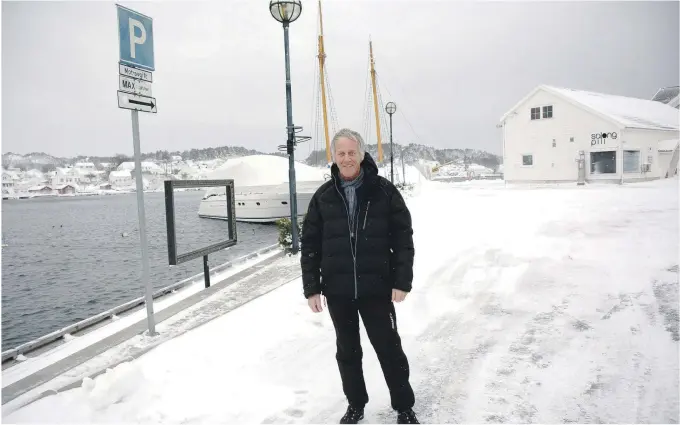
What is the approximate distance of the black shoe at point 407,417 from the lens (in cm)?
288

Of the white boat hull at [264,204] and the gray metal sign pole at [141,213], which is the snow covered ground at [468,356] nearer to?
the gray metal sign pole at [141,213]

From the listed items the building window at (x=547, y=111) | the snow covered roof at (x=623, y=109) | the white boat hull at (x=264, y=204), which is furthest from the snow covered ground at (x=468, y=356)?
the white boat hull at (x=264, y=204)

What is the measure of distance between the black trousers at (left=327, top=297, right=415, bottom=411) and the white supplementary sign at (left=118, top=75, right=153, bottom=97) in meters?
3.49

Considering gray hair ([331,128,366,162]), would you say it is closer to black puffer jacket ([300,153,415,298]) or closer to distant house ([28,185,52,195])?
black puffer jacket ([300,153,415,298])

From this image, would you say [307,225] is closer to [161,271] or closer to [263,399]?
[263,399]

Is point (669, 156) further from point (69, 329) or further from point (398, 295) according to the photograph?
point (69, 329)

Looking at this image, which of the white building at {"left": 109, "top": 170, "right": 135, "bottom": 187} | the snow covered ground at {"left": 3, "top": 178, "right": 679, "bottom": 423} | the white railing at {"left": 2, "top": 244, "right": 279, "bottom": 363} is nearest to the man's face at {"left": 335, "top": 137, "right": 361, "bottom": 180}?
the snow covered ground at {"left": 3, "top": 178, "right": 679, "bottom": 423}

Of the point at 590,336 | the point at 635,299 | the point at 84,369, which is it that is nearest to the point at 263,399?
the point at 84,369

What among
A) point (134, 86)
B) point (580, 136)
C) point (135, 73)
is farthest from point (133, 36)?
point (580, 136)

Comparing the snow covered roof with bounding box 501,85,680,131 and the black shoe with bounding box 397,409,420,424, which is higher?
the snow covered roof with bounding box 501,85,680,131

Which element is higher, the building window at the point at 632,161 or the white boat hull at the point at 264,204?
the building window at the point at 632,161

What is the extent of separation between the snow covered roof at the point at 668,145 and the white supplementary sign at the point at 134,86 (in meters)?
27.8

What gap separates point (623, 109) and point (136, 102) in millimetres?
30183

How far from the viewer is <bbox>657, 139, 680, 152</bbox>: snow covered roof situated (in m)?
23.7
